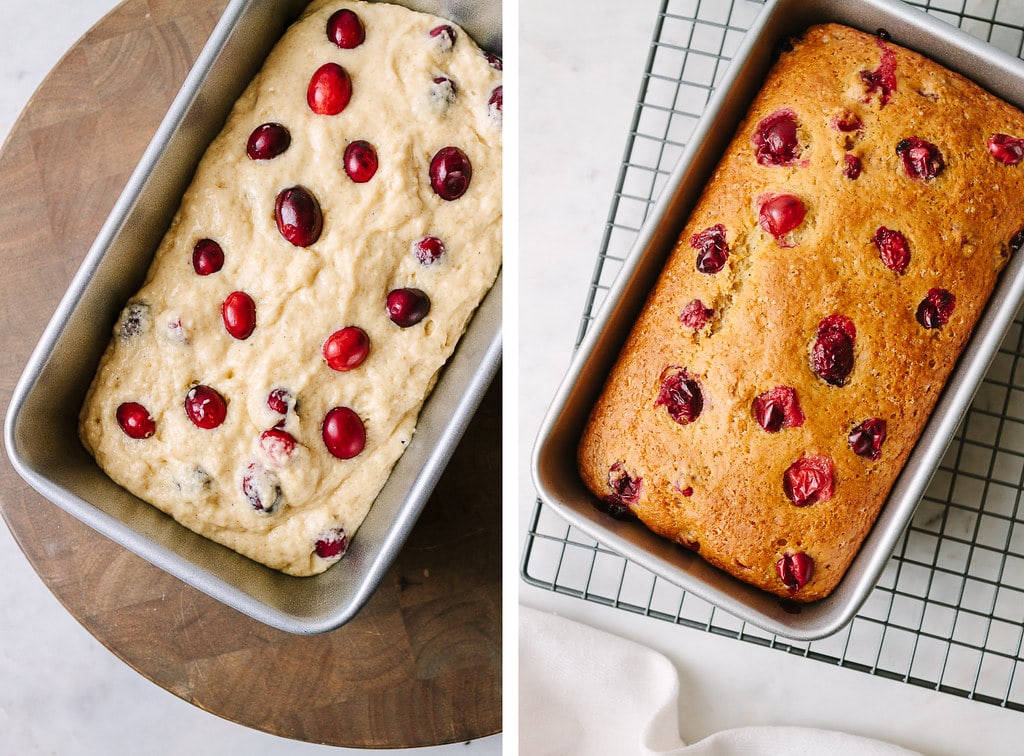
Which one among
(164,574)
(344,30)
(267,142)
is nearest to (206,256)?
(267,142)

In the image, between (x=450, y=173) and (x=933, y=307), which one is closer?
(x=933, y=307)

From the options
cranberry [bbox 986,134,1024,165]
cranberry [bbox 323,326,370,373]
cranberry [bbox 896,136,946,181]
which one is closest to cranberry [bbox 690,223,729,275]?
cranberry [bbox 896,136,946,181]

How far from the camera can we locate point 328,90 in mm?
1778

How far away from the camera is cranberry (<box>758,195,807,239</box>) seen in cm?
130

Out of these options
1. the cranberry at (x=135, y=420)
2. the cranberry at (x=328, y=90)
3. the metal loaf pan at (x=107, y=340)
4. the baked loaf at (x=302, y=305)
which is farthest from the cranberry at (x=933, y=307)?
the cranberry at (x=135, y=420)

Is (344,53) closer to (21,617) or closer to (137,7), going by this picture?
(137,7)

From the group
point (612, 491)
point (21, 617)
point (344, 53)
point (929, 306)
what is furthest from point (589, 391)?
point (21, 617)

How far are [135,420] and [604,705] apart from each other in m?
0.97

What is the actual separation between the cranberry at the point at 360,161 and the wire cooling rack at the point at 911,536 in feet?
1.66

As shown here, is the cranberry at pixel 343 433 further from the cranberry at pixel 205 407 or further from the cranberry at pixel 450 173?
the cranberry at pixel 450 173

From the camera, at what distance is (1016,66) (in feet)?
4.31

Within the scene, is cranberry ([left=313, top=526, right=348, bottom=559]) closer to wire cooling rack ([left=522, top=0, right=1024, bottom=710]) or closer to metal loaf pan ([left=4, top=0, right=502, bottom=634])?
metal loaf pan ([left=4, top=0, right=502, bottom=634])

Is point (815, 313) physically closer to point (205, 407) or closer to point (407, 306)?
point (407, 306)

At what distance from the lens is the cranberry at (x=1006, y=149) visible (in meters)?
1.33
